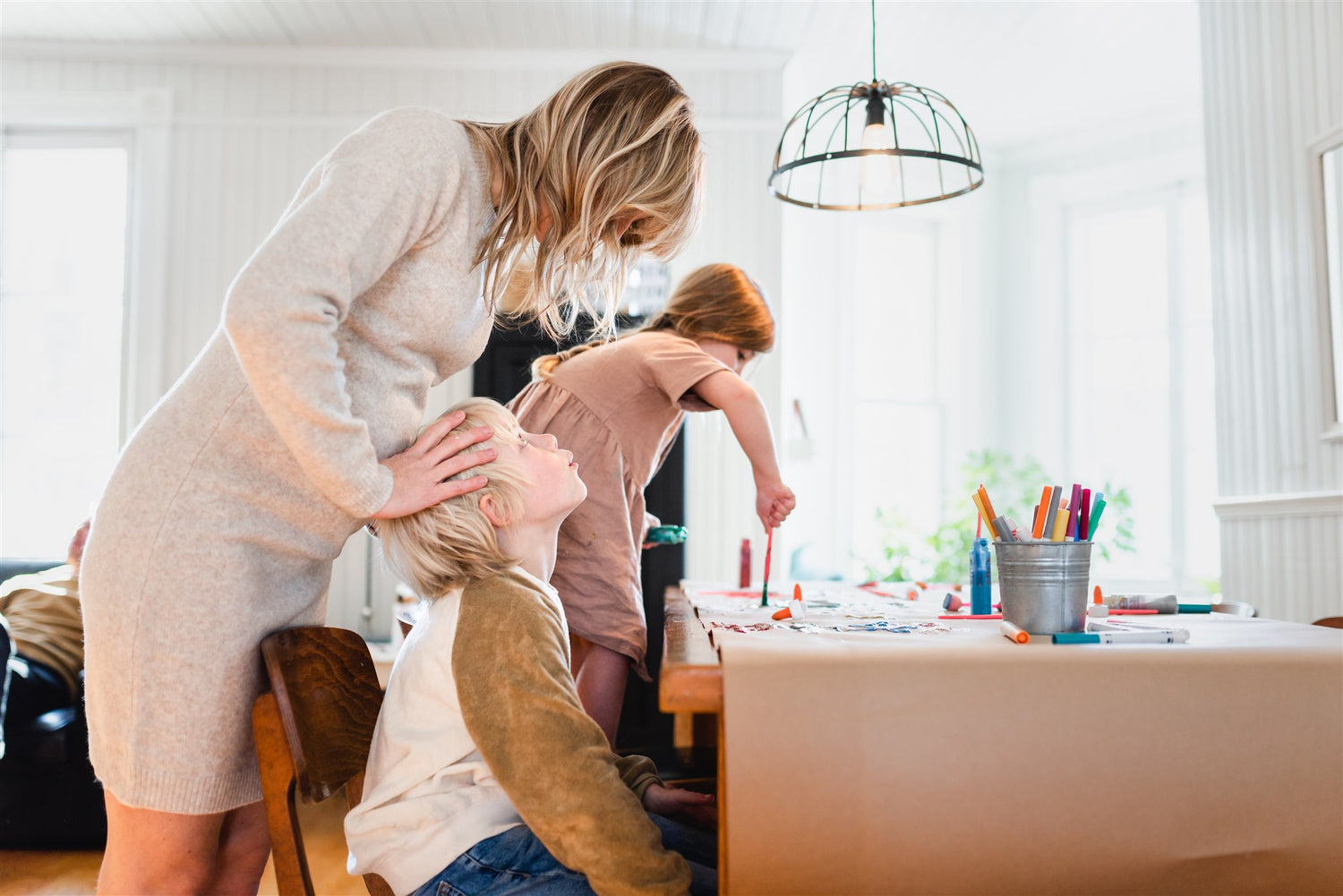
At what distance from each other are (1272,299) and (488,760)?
305 centimetres

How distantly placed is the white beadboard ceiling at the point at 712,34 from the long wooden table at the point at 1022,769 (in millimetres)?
3589

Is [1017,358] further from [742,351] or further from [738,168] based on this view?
[742,351]

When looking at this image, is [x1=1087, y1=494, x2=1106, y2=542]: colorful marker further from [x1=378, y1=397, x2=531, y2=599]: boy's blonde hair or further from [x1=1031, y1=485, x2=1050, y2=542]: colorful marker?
[x1=378, y1=397, x2=531, y2=599]: boy's blonde hair

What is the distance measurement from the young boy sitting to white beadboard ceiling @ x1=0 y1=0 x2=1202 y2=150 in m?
3.38

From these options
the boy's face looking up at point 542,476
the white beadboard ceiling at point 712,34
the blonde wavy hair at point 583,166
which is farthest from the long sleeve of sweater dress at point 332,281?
the white beadboard ceiling at point 712,34

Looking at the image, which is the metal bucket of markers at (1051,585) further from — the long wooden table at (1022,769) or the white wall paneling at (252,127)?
the white wall paneling at (252,127)

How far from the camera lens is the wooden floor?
7.68ft

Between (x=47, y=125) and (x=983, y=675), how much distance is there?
495 centimetres

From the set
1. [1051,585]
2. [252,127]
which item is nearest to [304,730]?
[1051,585]

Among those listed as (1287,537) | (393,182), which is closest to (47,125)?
(393,182)

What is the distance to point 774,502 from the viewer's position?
6.17ft

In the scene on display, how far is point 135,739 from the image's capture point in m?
0.98

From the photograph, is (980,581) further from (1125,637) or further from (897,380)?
(897,380)

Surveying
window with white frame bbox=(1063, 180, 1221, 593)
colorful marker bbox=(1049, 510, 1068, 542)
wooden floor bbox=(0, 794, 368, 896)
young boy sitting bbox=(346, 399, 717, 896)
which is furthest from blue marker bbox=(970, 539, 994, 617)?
window with white frame bbox=(1063, 180, 1221, 593)
